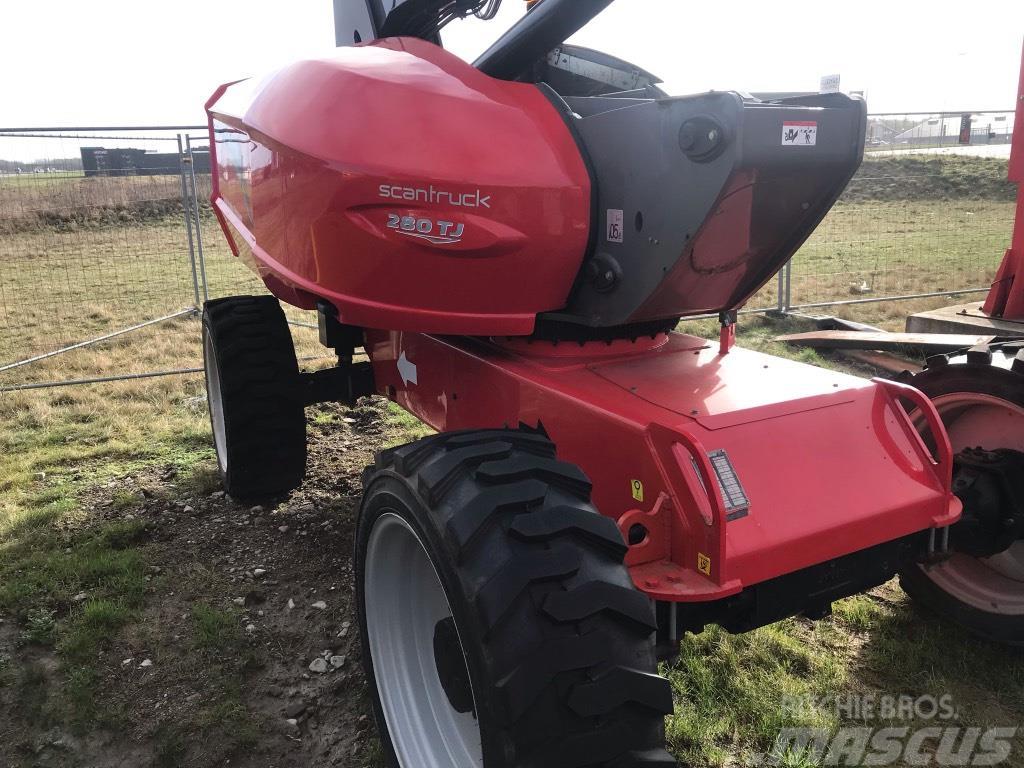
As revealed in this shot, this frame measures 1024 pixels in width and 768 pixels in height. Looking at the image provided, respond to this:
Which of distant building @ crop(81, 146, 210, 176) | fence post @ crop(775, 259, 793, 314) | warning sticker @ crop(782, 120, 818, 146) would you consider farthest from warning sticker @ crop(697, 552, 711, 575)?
distant building @ crop(81, 146, 210, 176)

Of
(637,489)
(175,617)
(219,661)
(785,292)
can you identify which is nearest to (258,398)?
(175,617)

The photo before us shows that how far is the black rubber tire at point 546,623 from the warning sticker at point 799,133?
116cm

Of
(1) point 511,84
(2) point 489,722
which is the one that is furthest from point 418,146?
(2) point 489,722

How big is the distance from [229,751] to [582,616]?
61.7 inches

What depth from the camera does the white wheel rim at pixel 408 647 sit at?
2.53 meters

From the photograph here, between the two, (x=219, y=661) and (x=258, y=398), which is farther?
(x=258, y=398)

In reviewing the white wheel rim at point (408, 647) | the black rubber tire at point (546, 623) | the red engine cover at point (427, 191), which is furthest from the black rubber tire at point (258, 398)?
the black rubber tire at point (546, 623)

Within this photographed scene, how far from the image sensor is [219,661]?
323 centimetres

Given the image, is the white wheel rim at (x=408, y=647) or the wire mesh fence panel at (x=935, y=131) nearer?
the white wheel rim at (x=408, y=647)

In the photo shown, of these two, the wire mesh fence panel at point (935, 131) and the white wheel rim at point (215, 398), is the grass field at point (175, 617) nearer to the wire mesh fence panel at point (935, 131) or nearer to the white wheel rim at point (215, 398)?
the white wheel rim at point (215, 398)

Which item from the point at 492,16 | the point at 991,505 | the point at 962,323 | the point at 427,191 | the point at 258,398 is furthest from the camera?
the point at 962,323

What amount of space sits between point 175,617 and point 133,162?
22.0ft

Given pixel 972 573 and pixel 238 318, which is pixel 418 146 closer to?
pixel 238 318

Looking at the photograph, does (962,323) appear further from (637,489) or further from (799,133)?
(637,489)
